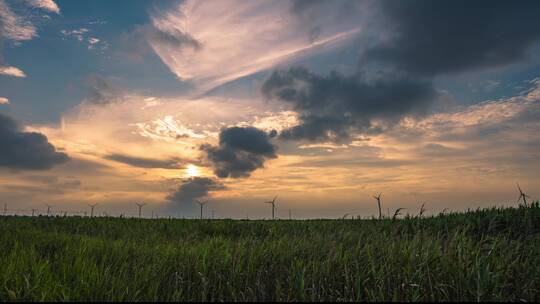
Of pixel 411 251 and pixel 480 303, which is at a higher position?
pixel 411 251

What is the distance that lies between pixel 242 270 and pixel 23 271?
12.4 ft

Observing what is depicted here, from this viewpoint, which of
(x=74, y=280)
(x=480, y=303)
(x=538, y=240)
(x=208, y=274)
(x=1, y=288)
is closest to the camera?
(x=480, y=303)

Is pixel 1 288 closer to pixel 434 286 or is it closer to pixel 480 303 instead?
pixel 434 286

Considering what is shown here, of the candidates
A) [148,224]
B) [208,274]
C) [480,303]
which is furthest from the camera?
[148,224]

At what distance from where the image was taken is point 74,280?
22.6 ft

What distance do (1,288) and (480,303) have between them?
704cm

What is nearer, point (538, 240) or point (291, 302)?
point (291, 302)

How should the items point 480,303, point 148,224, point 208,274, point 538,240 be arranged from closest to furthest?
point 480,303, point 208,274, point 538,240, point 148,224

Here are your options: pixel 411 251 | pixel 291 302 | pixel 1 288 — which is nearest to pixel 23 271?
pixel 1 288

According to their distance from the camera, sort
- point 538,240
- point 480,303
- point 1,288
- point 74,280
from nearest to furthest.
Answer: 1. point 480,303
2. point 1,288
3. point 74,280
4. point 538,240

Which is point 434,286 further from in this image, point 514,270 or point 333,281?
point 514,270

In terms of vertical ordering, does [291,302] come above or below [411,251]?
below

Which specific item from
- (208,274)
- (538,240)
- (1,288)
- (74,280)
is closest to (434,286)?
(208,274)

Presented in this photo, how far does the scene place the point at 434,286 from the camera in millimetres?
6477
